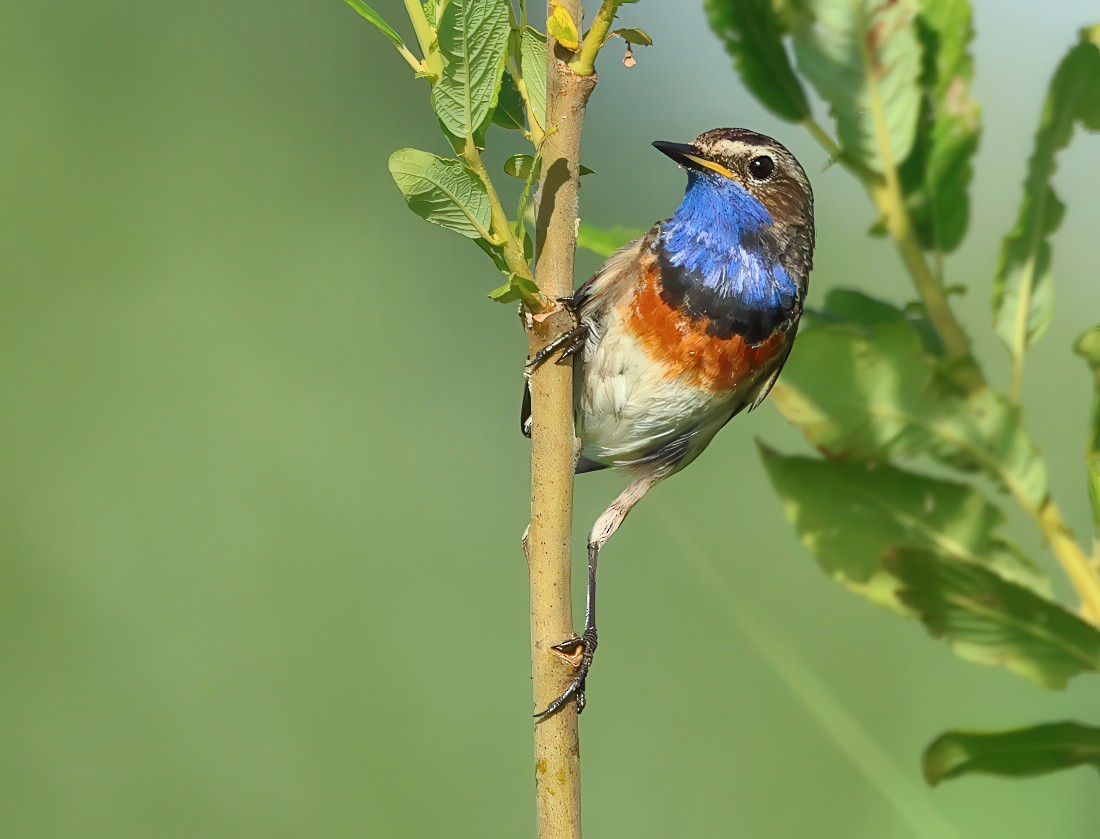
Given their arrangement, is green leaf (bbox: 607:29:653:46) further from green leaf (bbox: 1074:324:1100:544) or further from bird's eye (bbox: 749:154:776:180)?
bird's eye (bbox: 749:154:776:180)

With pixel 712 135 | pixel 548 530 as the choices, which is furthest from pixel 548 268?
pixel 712 135

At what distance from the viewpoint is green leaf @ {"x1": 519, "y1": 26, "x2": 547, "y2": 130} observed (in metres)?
0.83

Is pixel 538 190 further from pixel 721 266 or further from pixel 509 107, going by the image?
pixel 721 266

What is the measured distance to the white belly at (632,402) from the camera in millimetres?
1664

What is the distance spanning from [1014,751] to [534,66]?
584mm

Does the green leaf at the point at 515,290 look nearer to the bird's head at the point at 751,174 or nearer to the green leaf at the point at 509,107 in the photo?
the green leaf at the point at 509,107

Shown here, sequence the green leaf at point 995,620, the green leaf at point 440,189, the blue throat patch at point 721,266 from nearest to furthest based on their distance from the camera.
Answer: the green leaf at point 995,620 < the green leaf at point 440,189 < the blue throat patch at point 721,266

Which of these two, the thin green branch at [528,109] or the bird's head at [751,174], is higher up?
the bird's head at [751,174]

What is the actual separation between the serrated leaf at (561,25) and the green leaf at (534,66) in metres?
0.09

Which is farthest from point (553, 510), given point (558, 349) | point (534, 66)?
point (534, 66)

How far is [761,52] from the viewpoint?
0.61 metres

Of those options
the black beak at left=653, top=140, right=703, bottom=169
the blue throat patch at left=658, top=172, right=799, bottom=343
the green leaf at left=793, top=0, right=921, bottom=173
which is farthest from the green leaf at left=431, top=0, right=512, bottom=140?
the blue throat patch at left=658, top=172, right=799, bottom=343

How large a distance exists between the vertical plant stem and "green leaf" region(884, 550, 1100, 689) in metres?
0.37

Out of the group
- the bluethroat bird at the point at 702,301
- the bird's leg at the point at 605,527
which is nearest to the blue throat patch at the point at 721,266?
the bluethroat bird at the point at 702,301
